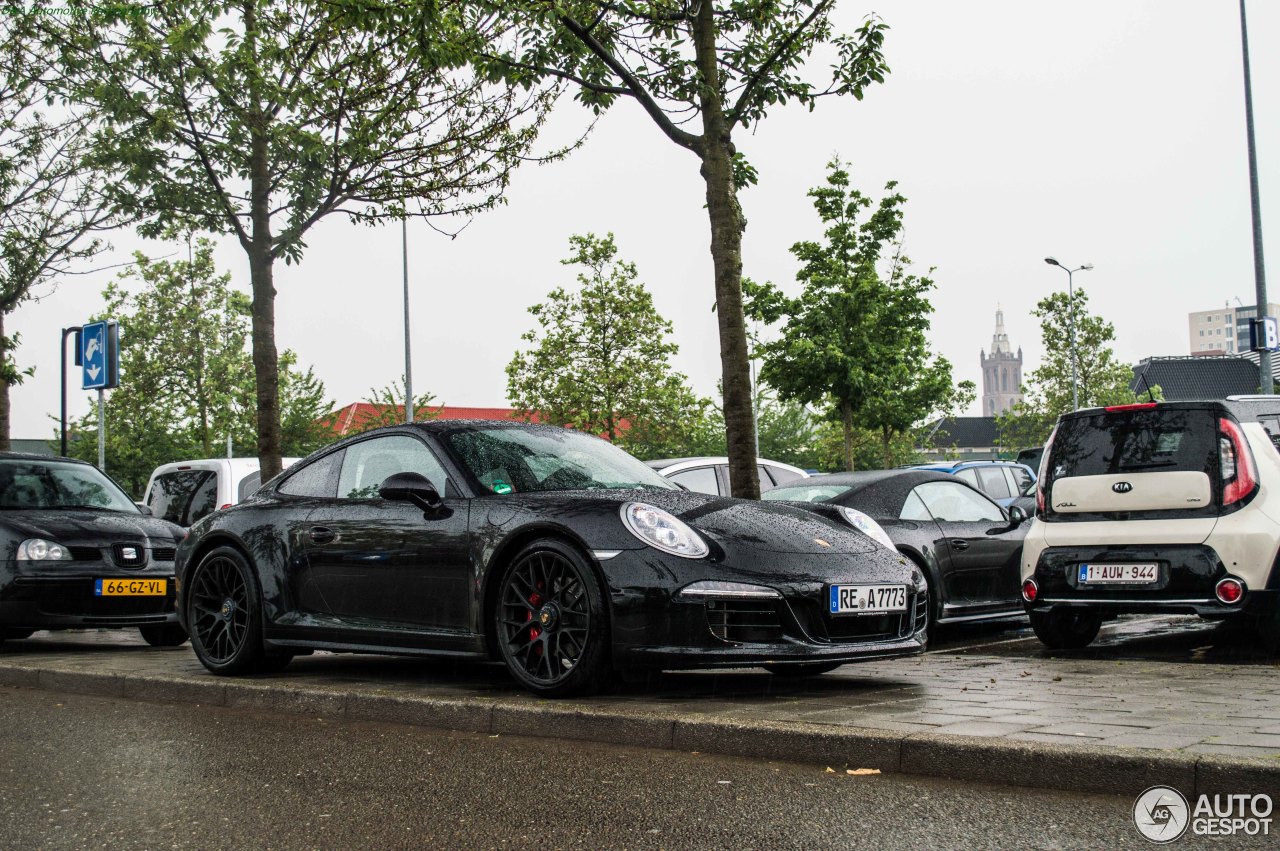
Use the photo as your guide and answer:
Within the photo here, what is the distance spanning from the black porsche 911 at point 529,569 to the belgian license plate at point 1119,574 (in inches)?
72.8

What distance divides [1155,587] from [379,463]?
14.6ft

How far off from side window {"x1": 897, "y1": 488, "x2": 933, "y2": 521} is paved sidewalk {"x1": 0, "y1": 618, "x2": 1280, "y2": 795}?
120 cm

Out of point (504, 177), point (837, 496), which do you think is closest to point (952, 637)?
point (837, 496)

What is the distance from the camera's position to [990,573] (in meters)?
9.35

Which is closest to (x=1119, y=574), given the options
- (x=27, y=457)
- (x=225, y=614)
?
(x=225, y=614)

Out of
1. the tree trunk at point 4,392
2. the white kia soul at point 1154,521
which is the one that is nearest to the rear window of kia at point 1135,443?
the white kia soul at point 1154,521

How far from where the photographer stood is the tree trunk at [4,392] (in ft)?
63.9

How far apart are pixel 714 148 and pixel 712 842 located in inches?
297

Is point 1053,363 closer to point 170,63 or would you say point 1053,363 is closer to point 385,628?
point 170,63

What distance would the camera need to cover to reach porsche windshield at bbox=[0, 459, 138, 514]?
1012 cm

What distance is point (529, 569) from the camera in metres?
5.94

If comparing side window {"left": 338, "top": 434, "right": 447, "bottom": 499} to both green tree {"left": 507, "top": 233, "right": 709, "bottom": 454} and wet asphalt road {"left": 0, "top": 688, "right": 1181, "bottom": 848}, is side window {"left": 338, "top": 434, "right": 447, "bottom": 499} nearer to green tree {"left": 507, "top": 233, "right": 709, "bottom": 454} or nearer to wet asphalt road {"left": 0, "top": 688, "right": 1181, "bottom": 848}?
wet asphalt road {"left": 0, "top": 688, "right": 1181, "bottom": 848}

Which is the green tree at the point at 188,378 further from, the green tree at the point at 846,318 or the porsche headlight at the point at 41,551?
the porsche headlight at the point at 41,551

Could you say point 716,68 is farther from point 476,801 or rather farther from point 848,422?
point 848,422
